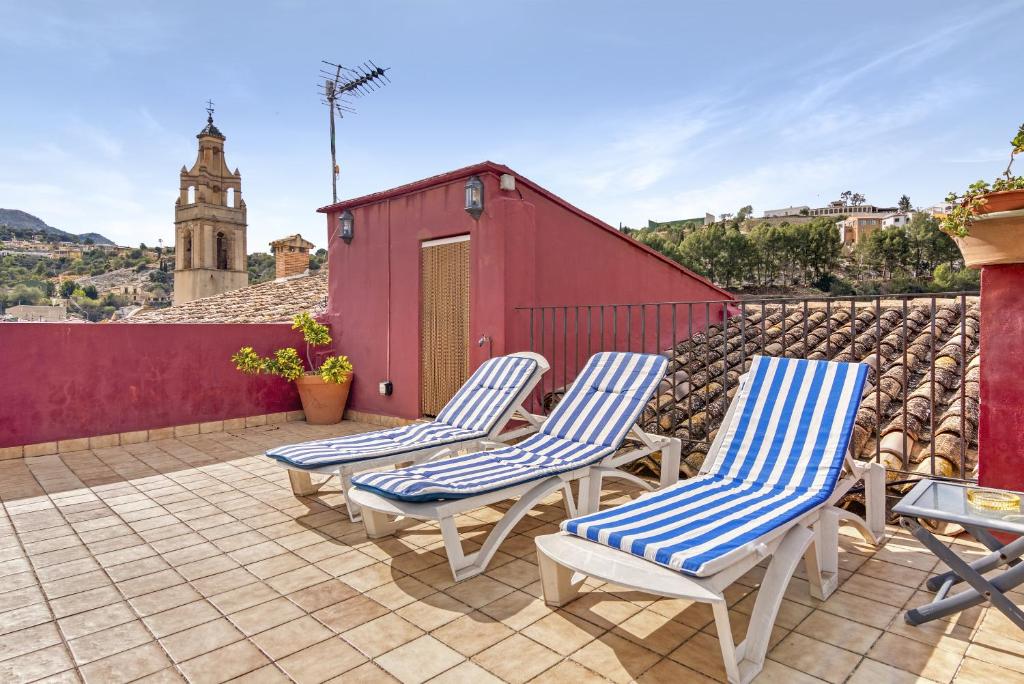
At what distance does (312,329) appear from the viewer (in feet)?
25.6

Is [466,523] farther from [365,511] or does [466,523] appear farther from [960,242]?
[960,242]

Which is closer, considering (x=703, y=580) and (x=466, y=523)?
(x=703, y=580)

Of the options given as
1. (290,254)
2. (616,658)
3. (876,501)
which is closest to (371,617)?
(616,658)

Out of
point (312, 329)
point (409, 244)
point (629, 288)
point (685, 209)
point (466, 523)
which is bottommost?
point (466, 523)

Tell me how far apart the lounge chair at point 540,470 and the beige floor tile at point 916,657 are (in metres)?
1.60

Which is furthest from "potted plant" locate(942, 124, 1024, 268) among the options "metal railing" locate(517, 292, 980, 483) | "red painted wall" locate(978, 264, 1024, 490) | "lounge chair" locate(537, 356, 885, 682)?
"lounge chair" locate(537, 356, 885, 682)

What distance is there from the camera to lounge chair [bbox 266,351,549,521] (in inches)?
148

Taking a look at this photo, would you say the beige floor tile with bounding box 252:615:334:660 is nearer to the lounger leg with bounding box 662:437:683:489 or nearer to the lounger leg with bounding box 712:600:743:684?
the lounger leg with bounding box 712:600:743:684

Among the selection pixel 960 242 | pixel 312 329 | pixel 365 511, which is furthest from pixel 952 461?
pixel 312 329

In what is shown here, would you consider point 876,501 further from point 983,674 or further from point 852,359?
point 852,359

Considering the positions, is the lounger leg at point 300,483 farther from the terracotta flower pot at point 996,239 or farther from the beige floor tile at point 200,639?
the terracotta flower pot at point 996,239

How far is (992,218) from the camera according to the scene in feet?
9.67

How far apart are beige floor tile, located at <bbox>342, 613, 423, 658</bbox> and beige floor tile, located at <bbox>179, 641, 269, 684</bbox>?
357 mm

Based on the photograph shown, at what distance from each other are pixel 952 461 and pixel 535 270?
4066mm
